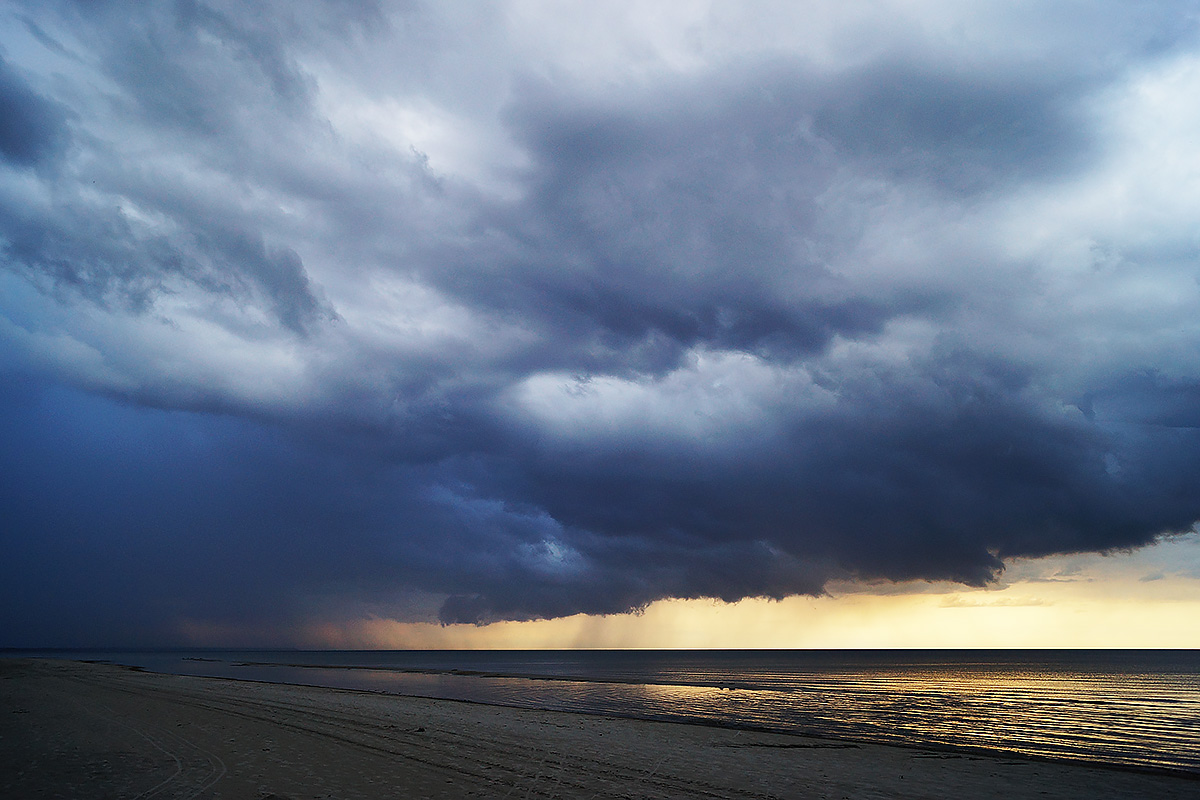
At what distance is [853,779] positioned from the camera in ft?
79.3

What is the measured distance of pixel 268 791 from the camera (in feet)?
58.1

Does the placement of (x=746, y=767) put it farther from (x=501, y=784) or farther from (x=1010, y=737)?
(x=1010, y=737)

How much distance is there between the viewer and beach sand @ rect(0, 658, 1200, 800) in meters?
18.9

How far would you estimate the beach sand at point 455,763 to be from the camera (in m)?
18.9

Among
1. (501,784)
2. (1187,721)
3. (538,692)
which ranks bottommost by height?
(538,692)

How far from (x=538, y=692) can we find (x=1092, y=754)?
55.2 metres

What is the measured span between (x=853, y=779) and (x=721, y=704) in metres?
37.2

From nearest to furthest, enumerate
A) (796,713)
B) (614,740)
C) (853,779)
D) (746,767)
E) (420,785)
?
1. (420,785)
2. (853,779)
3. (746,767)
4. (614,740)
5. (796,713)

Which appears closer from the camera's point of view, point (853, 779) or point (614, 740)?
point (853, 779)

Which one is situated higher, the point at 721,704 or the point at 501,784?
the point at 501,784

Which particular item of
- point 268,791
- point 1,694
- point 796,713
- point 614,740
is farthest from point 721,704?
point 1,694

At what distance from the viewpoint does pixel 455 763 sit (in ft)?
77.4

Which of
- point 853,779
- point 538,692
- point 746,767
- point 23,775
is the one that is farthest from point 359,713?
point 538,692

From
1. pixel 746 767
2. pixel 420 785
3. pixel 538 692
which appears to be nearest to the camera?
pixel 420 785
